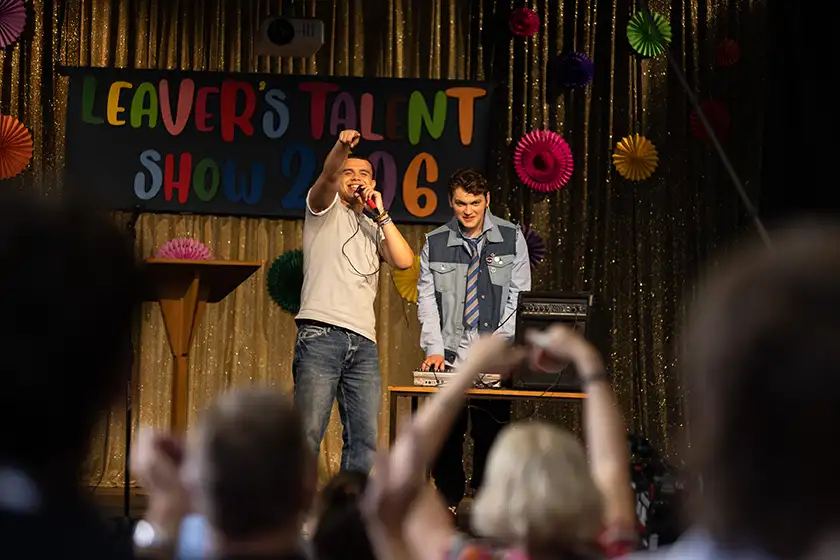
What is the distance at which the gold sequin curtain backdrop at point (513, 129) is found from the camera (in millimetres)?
6668

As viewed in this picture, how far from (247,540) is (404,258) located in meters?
3.78

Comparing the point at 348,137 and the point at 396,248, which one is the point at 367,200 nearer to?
the point at 396,248

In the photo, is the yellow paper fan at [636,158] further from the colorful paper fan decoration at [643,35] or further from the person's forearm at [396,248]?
the person's forearm at [396,248]

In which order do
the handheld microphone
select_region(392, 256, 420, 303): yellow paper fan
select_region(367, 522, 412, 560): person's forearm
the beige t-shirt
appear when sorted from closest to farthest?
select_region(367, 522, 412, 560): person's forearm < the beige t-shirt < the handheld microphone < select_region(392, 256, 420, 303): yellow paper fan

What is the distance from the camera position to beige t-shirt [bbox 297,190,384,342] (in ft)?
14.9

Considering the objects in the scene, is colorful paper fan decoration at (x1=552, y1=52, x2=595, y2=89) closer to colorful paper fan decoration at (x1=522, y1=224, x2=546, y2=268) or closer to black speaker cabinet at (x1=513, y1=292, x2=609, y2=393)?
colorful paper fan decoration at (x1=522, y1=224, x2=546, y2=268)

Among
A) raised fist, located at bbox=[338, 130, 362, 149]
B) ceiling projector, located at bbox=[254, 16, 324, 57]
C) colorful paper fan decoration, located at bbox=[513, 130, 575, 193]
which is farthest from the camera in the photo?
colorful paper fan decoration, located at bbox=[513, 130, 575, 193]

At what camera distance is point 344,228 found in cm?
467

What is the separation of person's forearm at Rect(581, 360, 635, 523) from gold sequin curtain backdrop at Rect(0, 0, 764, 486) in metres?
5.08

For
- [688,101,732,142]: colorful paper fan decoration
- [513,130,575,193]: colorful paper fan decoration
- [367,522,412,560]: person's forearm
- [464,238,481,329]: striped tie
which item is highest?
[688,101,732,142]: colorful paper fan decoration

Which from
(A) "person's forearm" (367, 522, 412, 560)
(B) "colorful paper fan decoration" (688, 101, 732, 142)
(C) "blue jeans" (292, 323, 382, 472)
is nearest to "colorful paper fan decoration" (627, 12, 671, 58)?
(B) "colorful paper fan decoration" (688, 101, 732, 142)

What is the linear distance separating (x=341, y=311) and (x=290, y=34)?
1.97 meters

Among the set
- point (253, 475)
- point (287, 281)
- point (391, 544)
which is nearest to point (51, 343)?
point (253, 475)

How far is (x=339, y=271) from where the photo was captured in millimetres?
4590
